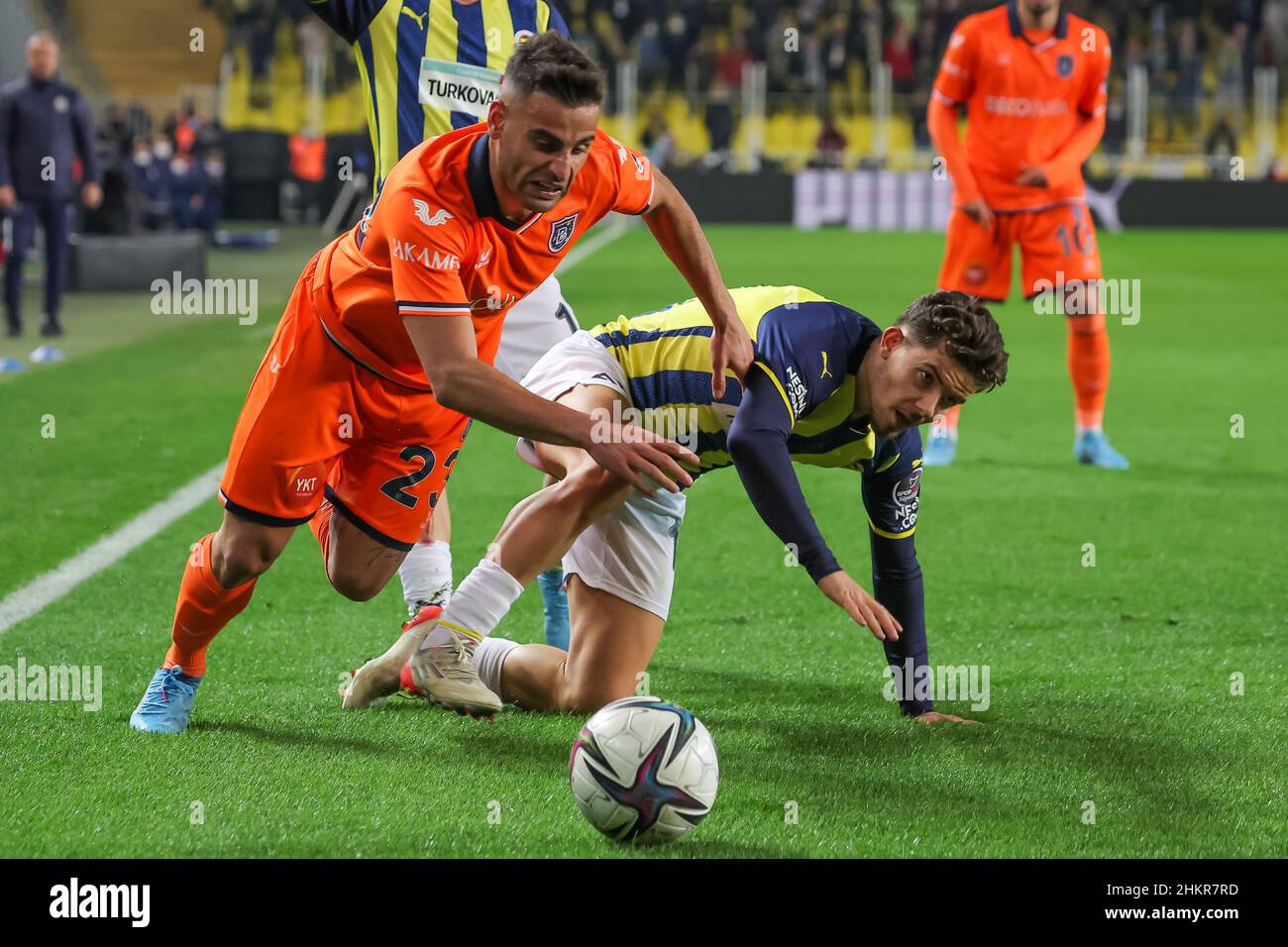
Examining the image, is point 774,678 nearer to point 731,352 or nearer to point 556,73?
point 731,352

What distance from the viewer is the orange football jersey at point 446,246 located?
3.50m

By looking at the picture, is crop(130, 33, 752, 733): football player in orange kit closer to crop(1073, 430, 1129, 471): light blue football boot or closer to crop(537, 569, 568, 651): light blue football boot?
crop(537, 569, 568, 651): light blue football boot

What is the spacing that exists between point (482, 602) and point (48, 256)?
33.2 feet

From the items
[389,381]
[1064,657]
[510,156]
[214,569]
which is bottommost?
[1064,657]

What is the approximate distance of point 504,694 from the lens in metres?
4.49

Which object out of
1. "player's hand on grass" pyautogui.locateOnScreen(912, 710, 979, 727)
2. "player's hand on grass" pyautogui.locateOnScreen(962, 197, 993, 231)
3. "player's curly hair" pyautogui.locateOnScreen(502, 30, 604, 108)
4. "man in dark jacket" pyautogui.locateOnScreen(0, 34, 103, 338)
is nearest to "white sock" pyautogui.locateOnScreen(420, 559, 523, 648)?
"player's hand on grass" pyautogui.locateOnScreen(912, 710, 979, 727)

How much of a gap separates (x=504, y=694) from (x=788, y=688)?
2.71ft

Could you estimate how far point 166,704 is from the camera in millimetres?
4184

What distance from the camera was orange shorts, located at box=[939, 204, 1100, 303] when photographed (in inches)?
318
